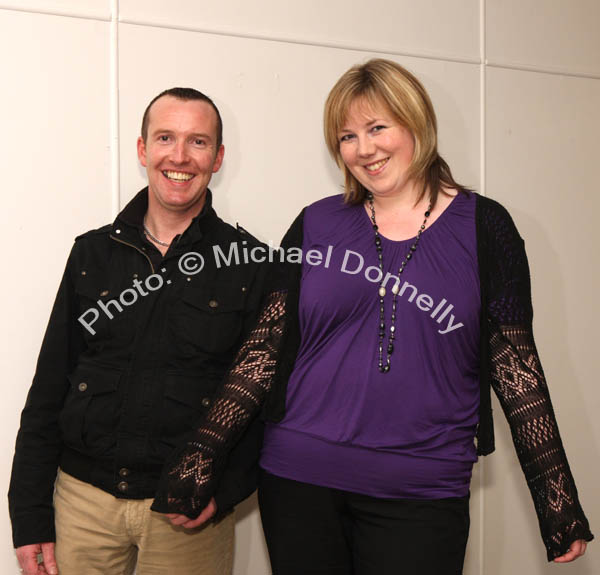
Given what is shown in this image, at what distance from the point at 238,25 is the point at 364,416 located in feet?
4.22

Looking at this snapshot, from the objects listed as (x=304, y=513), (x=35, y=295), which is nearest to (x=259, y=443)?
(x=304, y=513)

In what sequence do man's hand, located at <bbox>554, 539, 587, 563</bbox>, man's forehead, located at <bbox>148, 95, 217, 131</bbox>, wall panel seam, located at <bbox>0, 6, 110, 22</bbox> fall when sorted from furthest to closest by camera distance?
1. wall panel seam, located at <bbox>0, 6, 110, 22</bbox>
2. man's forehead, located at <bbox>148, 95, 217, 131</bbox>
3. man's hand, located at <bbox>554, 539, 587, 563</bbox>

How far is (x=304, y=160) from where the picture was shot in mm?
2262

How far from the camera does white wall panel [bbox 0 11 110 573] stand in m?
1.98

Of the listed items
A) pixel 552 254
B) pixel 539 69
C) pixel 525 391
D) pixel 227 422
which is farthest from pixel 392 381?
pixel 539 69

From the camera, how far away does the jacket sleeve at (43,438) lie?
1744 millimetres

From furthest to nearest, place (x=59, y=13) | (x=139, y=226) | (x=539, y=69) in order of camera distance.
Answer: (x=539, y=69), (x=59, y=13), (x=139, y=226)

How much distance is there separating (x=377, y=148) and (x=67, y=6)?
1.02m

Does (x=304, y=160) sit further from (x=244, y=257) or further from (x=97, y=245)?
(x=97, y=245)

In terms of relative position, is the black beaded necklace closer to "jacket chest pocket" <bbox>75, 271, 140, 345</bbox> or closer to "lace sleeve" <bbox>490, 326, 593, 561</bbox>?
"lace sleeve" <bbox>490, 326, 593, 561</bbox>

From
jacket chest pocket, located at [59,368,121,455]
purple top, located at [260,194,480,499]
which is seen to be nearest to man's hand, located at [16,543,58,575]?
jacket chest pocket, located at [59,368,121,455]
